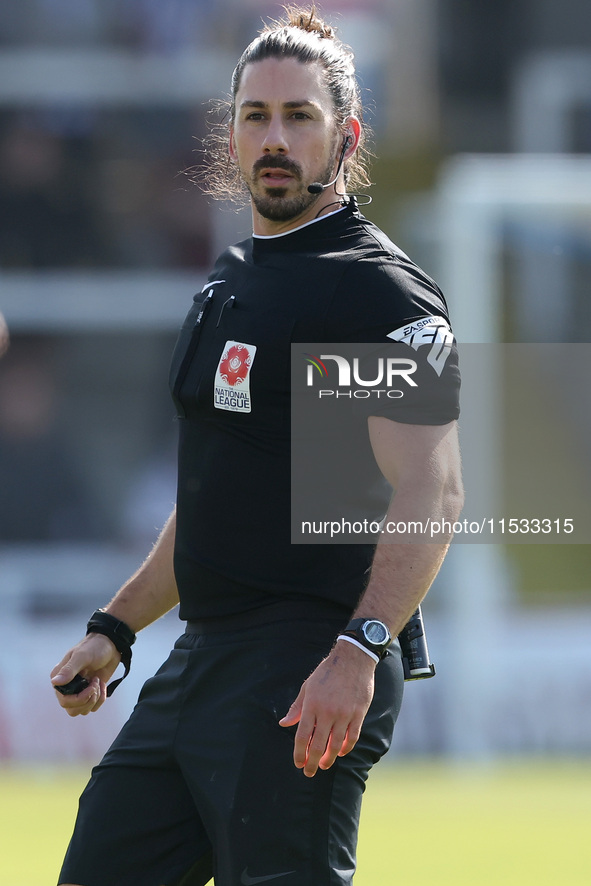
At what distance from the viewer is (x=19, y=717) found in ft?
29.5

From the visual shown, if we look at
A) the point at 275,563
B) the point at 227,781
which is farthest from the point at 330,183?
the point at 227,781

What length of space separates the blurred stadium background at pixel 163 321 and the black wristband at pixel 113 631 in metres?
5.74

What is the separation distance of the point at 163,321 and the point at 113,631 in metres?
8.94

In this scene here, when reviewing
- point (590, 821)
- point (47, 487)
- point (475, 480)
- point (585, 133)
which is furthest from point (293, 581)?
point (585, 133)

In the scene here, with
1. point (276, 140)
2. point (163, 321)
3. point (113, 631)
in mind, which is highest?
point (276, 140)

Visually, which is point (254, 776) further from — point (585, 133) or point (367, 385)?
point (585, 133)

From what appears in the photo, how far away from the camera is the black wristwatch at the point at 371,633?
2.62 metres

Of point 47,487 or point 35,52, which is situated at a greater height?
point 35,52

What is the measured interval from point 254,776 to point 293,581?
394 millimetres

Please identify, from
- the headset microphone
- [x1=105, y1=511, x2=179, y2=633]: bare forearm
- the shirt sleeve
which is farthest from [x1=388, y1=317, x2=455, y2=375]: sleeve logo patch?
[x1=105, y1=511, x2=179, y2=633]: bare forearm

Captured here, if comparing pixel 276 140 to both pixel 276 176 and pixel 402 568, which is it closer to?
pixel 276 176

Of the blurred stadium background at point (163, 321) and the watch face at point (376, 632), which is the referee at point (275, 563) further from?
the blurred stadium background at point (163, 321)

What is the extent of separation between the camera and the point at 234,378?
9.68 ft

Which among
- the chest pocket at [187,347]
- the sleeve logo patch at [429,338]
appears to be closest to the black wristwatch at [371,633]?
the sleeve logo patch at [429,338]
